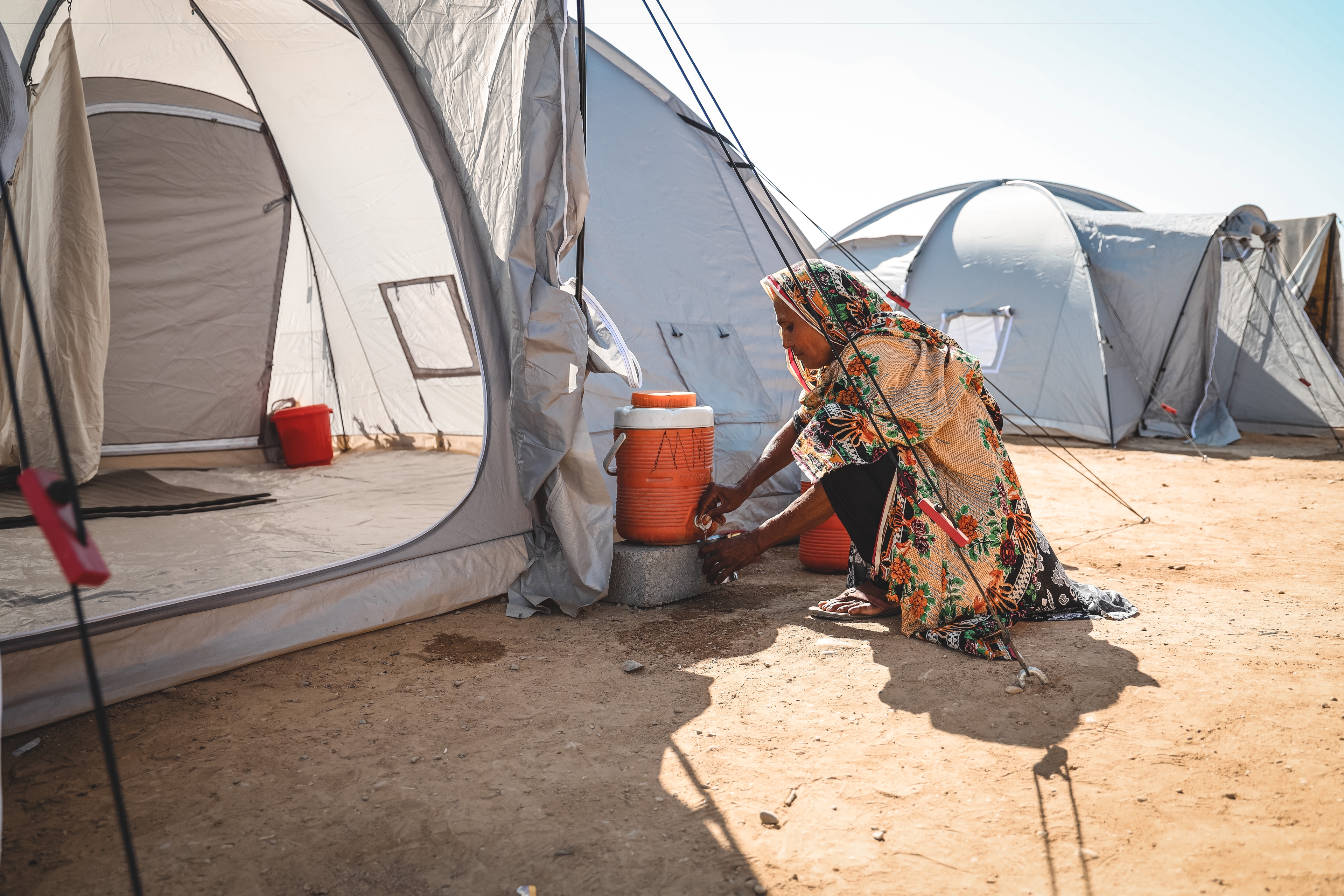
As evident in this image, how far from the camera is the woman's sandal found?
2.80 meters

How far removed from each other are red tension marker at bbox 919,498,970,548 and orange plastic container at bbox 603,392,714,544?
2.50 ft

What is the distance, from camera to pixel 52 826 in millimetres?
1611

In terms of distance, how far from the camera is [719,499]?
2.98 meters

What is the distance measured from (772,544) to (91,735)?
182 cm

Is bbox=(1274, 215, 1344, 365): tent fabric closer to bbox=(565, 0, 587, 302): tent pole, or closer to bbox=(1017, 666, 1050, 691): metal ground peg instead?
bbox=(1017, 666, 1050, 691): metal ground peg

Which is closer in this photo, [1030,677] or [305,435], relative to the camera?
[1030,677]

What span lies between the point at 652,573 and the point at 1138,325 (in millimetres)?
6737

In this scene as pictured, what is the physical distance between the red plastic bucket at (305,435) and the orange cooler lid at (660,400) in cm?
290

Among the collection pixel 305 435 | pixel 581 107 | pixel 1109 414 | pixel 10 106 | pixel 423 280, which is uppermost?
pixel 581 107

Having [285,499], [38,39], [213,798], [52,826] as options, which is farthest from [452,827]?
[38,39]

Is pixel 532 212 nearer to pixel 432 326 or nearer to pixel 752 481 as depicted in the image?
pixel 752 481

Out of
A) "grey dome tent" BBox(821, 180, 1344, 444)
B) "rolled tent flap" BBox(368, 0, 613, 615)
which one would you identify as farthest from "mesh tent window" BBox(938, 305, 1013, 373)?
"rolled tent flap" BBox(368, 0, 613, 615)

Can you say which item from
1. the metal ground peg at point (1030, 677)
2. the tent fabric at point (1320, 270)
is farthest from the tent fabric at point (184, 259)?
the tent fabric at point (1320, 270)

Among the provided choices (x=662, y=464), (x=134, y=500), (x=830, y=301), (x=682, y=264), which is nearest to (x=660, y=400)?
(x=662, y=464)
